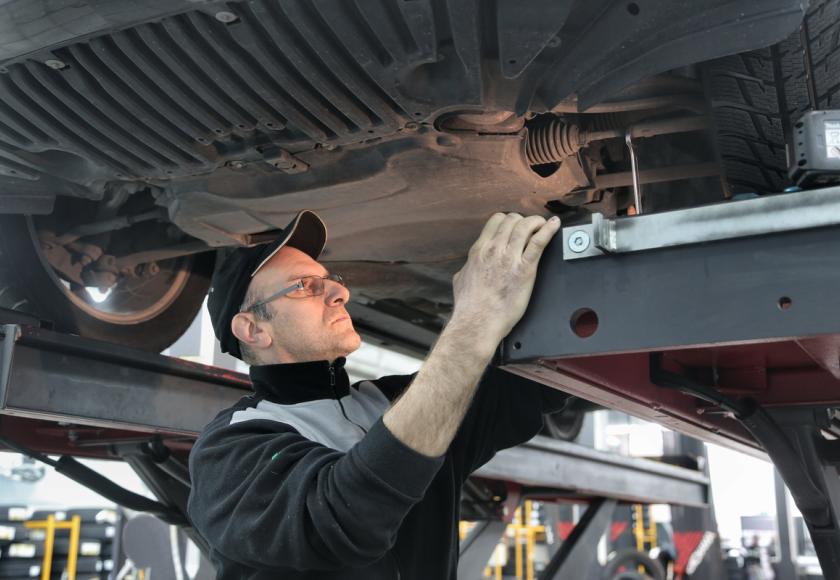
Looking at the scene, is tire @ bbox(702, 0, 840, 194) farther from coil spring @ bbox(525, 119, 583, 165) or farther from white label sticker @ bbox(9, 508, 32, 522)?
white label sticker @ bbox(9, 508, 32, 522)

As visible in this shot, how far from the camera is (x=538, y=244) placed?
136 centimetres

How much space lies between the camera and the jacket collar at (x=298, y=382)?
1.95m

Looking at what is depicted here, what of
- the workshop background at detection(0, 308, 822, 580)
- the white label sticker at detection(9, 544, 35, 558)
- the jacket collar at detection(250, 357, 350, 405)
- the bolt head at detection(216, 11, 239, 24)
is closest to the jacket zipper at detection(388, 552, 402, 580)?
the jacket collar at detection(250, 357, 350, 405)

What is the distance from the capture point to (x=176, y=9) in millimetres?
1605

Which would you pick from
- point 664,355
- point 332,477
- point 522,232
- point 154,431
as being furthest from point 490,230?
point 154,431

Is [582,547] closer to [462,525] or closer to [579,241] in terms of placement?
[579,241]

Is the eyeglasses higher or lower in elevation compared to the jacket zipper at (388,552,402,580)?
higher

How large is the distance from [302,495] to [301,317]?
655 mm

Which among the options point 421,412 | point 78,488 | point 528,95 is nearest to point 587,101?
point 528,95

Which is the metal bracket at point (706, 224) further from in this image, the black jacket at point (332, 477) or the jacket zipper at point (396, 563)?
the jacket zipper at point (396, 563)

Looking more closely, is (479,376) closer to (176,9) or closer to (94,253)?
(176,9)

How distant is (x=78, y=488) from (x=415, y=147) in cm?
863

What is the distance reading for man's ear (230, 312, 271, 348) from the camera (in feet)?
6.77

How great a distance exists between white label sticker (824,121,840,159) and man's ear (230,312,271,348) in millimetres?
1219
